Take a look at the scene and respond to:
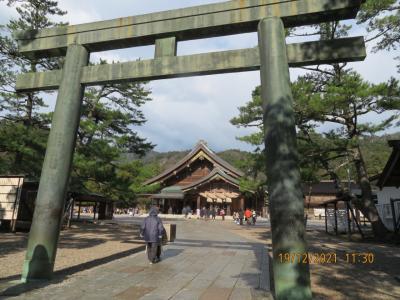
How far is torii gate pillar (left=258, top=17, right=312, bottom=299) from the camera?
445 cm

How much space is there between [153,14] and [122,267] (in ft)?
18.2

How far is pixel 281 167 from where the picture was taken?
4824mm

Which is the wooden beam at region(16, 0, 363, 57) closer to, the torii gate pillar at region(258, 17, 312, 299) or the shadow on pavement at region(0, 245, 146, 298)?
the torii gate pillar at region(258, 17, 312, 299)

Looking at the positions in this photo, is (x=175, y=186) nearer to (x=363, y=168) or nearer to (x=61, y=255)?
(x=363, y=168)

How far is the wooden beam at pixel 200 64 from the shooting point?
5.48m

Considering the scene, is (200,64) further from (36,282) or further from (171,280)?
(36,282)

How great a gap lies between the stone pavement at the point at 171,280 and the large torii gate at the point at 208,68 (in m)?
0.87

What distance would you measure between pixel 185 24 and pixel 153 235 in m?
5.05

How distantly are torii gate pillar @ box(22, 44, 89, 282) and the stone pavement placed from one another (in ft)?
1.79

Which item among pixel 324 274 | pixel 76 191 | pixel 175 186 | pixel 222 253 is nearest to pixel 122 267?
pixel 222 253

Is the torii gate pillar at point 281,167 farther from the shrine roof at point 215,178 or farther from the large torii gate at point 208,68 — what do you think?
the shrine roof at point 215,178

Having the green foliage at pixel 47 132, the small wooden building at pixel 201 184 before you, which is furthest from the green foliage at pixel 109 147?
the small wooden building at pixel 201 184

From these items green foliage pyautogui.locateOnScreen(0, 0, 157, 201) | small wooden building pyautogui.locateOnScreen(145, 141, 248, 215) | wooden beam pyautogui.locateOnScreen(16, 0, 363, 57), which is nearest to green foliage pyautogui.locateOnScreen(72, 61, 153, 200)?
green foliage pyautogui.locateOnScreen(0, 0, 157, 201)

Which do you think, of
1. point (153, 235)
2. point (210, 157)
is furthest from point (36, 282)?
point (210, 157)
